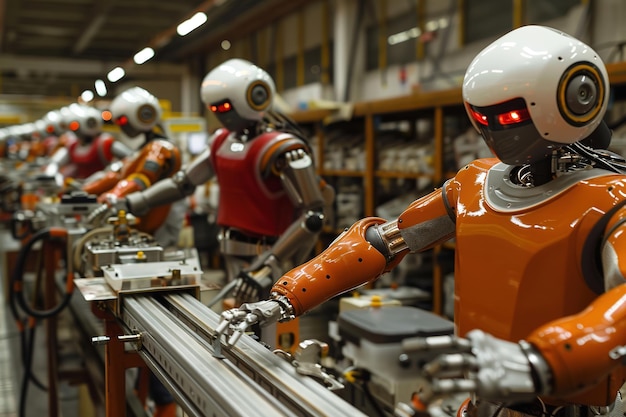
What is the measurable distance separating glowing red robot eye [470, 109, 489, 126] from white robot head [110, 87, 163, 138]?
3545mm

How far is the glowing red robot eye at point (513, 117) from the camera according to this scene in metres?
1.38

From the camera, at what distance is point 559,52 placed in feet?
4.41

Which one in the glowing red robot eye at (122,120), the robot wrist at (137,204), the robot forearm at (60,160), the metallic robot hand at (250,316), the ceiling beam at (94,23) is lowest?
the metallic robot hand at (250,316)

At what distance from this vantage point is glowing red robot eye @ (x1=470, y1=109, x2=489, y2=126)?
4.77ft

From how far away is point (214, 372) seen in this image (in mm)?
1311

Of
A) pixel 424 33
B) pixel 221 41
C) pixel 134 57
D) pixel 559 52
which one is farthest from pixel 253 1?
pixel 559 52

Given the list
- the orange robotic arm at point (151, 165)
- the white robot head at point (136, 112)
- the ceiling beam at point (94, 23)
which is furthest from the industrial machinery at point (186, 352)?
the ceiling beam at point (94, 23)

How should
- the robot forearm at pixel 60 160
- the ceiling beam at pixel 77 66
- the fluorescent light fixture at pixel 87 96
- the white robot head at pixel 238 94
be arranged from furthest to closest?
the fluorescent light fixture at pixel 87 96
the ceiling beam at pixel 77 66
the robot forearm at pixel 60 160
the white robot head at pixel 238 94

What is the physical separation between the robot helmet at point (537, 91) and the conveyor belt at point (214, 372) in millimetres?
673

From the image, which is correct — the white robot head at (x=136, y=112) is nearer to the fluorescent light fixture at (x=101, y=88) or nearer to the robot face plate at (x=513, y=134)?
the robot face plate at (x=513, y=134)

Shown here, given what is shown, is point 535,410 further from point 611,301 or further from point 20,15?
point 20,15

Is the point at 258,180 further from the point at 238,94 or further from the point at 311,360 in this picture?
the point at 311,360

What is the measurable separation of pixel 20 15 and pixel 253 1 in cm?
463

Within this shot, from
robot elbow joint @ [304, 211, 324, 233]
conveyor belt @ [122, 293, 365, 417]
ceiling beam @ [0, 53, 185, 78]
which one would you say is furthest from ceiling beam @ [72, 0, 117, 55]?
conveyor belt @ [122, 293, 365, 417]
